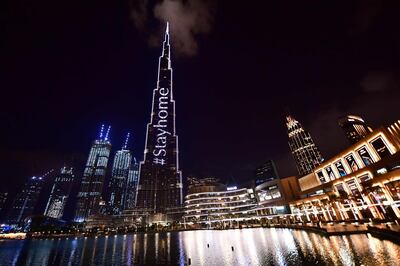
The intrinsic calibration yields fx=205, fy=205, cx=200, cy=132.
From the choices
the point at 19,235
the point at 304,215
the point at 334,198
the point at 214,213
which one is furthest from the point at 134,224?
the point at 334,198

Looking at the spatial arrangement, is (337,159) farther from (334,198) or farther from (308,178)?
(308,178)

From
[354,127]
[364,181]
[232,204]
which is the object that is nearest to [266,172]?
[232,204]

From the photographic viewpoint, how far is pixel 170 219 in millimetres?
193000

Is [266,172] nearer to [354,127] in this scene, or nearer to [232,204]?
[232,204]

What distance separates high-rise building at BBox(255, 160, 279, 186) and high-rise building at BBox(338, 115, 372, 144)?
193ft

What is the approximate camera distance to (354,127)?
504 ft

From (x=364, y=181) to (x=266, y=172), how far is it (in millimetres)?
96678

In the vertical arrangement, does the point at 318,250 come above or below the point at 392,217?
below

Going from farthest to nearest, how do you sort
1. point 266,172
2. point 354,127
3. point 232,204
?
point 354,127, point 266,172, point 232,204

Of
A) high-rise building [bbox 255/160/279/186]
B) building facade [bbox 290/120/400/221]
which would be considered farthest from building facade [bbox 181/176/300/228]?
building facade [bbox 290/120/400/221]

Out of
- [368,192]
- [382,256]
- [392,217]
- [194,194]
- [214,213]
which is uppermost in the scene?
[194,194]

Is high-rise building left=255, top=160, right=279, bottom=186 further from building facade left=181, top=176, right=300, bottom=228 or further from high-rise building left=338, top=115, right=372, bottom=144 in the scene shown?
high-rise building left=338, top=115, right=372, bottom=144

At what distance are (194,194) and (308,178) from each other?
8071 cm

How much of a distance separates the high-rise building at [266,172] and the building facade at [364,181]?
64203 millimetres
